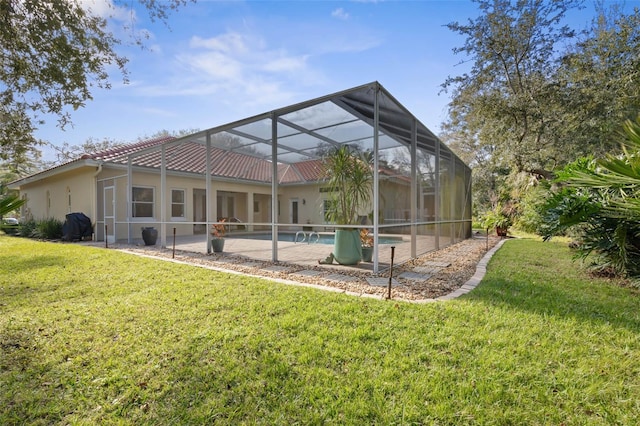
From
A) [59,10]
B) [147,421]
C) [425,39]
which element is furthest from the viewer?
[425,39]

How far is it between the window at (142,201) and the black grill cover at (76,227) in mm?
1780

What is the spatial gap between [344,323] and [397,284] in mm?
1913

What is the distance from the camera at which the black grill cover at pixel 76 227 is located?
11.2m

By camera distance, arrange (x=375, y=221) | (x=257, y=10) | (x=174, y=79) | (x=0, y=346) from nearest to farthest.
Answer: (x=0, y=346) → (x=375, y=221) → (x=257, y=10) → (x=174, y=79)

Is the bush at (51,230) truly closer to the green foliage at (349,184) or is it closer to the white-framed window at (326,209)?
the white-framed window at (326,209)

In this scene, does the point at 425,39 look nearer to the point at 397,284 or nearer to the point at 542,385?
the point at 397,284

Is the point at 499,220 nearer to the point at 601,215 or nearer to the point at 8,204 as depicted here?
the point at 601,215

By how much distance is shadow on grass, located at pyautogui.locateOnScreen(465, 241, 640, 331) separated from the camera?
348 cm

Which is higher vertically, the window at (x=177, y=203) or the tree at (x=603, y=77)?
the tree at (x=603, y=77)

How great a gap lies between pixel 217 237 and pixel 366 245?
427cm

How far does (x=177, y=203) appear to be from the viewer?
13.2 m

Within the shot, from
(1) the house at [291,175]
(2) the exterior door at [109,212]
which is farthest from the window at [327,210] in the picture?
(2) the exterior door at [109,212]

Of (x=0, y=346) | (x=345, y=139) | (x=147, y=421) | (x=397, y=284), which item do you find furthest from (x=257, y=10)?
(x=147, y=421)

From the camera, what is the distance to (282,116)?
6656 mm
